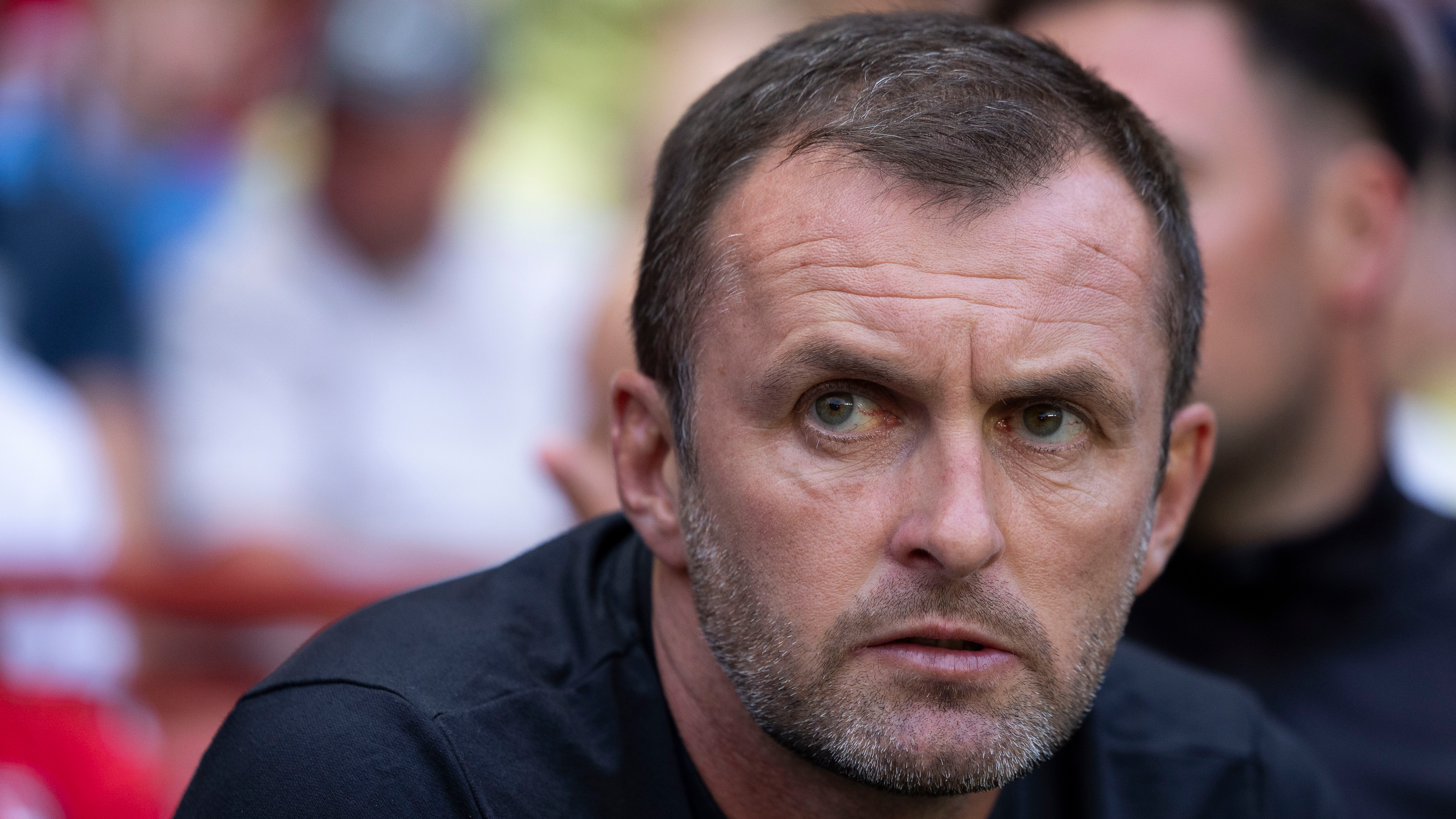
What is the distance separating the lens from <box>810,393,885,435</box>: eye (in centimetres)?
176

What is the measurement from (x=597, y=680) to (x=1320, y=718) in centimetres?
195

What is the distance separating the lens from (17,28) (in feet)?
16.8

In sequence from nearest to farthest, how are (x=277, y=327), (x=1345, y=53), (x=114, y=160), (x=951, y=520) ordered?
(x=951, y=520) < (x=1345, y=53) < (x=277, y=327) < (x=114, y=160)

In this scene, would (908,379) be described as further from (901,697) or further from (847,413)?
(901,697)

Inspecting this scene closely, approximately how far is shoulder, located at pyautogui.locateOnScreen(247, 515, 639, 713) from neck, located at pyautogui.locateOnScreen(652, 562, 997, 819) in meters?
0.09

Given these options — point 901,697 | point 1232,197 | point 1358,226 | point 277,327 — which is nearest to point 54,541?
point 277,327

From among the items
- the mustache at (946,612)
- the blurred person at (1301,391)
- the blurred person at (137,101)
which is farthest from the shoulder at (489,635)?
the blurred person at (137,101)

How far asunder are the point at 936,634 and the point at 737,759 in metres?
0.43

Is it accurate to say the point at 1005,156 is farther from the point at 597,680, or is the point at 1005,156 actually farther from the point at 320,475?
the point at 320,475

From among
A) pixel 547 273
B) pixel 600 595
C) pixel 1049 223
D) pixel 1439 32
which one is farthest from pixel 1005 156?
pixel 1439 32

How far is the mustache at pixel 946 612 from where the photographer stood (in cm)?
167

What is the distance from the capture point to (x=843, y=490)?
1740 millimetres

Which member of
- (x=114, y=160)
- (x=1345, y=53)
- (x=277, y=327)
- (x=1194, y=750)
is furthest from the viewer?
(x=114, y=160)

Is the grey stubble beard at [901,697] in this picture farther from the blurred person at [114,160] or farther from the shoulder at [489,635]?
the blurred person at [114,160]
